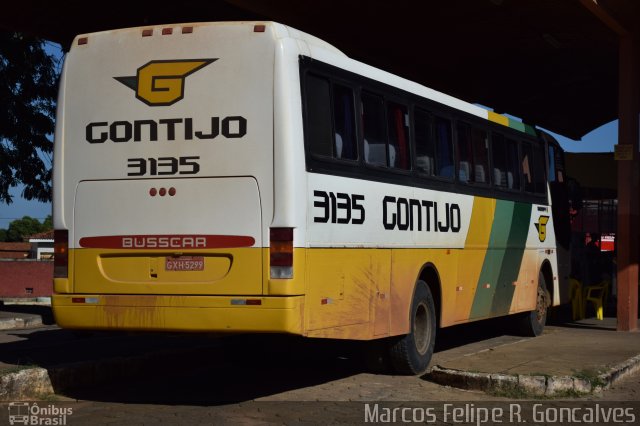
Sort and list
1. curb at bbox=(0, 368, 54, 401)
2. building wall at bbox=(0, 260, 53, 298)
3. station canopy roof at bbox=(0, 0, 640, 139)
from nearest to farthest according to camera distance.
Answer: curb at bbox=(0, 368, 54, 401)
station canopy roof at bbox=(0, 0, 640, 139)
building wall at bbox=(0, 260, 53, 298)

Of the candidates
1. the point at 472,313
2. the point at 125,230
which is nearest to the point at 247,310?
the point at 125,230

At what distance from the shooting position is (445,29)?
19562mm

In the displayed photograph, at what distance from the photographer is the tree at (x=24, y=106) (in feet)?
80.2

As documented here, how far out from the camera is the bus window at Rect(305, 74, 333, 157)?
31.1ft

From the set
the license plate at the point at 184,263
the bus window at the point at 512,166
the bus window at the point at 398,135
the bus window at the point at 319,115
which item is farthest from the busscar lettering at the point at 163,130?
the bus window at the point at 512,166

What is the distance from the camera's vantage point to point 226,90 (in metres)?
9.34

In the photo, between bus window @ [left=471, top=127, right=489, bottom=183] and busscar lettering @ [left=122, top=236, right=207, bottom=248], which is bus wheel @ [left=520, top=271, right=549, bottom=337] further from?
busscar lettering @ [left=122, top=236, right=207, bottom=248]

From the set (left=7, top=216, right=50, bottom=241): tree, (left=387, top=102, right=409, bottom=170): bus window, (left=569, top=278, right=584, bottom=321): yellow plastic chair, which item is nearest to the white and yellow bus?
(left=387, top=102, right=409, bottom=170): bus window

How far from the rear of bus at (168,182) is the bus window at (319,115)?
0.46 metres

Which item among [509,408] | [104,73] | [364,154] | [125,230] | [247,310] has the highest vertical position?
[104,73]

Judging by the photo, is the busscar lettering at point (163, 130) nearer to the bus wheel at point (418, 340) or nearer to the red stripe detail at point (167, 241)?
the red stripe detail at point (167, 241)

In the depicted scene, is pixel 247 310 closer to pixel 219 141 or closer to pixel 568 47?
pixel 219 141

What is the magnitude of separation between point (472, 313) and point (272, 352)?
8.65ft

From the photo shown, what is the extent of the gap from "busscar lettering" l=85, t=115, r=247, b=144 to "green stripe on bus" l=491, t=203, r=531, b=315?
6.26 metres
